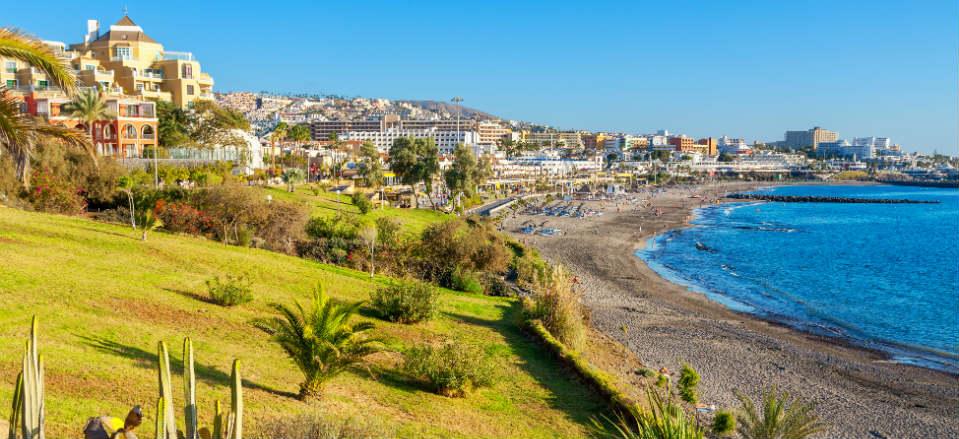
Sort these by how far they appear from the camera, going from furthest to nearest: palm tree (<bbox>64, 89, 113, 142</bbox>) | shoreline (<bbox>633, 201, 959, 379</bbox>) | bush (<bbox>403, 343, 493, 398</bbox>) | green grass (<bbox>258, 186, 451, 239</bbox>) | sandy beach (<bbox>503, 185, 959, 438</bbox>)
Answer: green grass (<bbox>258, 186, 451, 239</bbox>), palm tree (<bbox>64, 89, 113, 142</bbox>), shoreline (<bbox>633, 201, 959, 379</bbox>), sandy beach (<bbox>503, 185, 959, 438</bbox>), bush (<bbox>403, 343, 493, 398</bbox>)

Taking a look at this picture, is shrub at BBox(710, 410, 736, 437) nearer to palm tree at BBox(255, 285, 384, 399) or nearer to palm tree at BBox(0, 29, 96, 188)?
palm tree at BBox(255, 285, 384, 399)

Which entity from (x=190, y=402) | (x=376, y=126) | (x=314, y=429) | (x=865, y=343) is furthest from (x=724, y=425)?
(x=376, y=126)

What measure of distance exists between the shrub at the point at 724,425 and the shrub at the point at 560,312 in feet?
15.1

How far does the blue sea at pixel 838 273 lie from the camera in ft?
92.3

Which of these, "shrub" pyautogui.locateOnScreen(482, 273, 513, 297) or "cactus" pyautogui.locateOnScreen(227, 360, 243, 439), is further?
"shrub" pyautogui.locateOnScreen(482, 273, 513, 297)

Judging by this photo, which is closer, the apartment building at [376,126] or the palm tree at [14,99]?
the palm tree at [14,99]

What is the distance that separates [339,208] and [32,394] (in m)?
35.9

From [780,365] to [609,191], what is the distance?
322 ft

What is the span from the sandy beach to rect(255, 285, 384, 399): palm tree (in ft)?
32.6

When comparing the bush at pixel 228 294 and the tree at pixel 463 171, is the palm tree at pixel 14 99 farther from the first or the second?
the tree at pixel 463 171

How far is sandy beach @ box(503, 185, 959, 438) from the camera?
17.0 m

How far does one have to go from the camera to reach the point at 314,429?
786cm

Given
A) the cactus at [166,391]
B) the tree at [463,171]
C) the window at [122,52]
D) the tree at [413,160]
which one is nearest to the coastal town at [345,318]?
the cactus at [166,391]

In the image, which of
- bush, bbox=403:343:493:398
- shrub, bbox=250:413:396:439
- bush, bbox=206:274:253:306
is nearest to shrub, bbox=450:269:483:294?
bush, bbox=206:274:253:306
